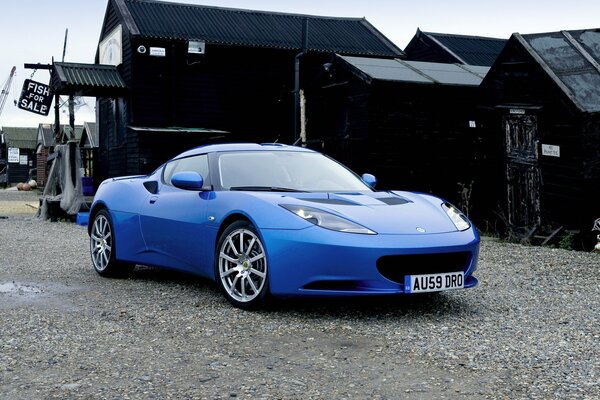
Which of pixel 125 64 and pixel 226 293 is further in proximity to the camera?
pixel 125 64

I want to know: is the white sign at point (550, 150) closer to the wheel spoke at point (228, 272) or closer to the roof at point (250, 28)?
the wheel spoke at point (228, 272)

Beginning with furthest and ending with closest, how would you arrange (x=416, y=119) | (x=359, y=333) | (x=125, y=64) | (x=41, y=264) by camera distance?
(x=125, y=64), (x=416, y=119), (x=41, y=264), (x=359, y=333)

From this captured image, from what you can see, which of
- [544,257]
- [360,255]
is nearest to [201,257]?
[360,255]

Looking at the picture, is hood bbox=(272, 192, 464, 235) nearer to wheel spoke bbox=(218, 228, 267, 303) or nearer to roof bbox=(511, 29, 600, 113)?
wheel spoke bbox=(218, 228, 267, 303)

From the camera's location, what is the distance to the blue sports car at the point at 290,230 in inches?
213

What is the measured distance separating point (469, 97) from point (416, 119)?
1.30 meters

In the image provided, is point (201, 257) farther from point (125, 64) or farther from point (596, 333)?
point (125, 64)

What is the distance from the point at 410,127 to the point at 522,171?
138 inches

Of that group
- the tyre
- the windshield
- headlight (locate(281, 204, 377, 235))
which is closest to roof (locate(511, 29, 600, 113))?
the windshield

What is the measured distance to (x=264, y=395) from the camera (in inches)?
144

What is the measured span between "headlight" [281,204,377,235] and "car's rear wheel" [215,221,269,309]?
1.32ft

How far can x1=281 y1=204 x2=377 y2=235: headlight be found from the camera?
5.43 meters

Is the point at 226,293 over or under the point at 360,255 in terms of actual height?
under

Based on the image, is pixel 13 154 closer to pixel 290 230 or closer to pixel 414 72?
pixel 414 72
